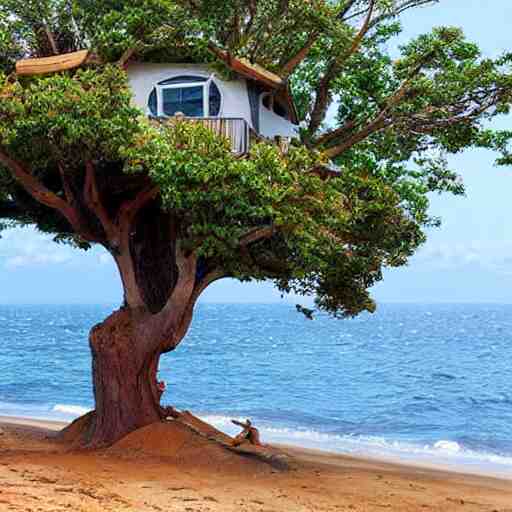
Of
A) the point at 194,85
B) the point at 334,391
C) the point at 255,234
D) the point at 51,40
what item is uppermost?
the point at 51,40

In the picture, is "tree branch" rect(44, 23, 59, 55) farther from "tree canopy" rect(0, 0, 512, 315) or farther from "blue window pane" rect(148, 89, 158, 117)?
"blue window pane" rect(148, 89, 158, 117)

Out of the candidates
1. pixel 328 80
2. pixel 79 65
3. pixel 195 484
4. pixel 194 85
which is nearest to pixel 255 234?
pixel 194 85


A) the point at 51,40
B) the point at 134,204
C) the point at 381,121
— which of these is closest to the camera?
the point at 134,204

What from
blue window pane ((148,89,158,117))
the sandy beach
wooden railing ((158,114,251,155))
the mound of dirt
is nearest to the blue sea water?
the sandy beach

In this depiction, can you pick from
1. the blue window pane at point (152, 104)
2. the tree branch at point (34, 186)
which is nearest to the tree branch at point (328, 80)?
the blue window pane at point (152, 104)

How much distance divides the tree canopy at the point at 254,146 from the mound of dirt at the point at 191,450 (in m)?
3.27

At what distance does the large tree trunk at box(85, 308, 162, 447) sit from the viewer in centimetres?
1880

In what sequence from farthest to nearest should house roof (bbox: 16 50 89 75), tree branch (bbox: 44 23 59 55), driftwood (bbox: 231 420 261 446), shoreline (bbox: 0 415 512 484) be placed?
shoreline (bbox: 0 415 512 484), tree branch (bbox: 44 23 59 55), house roof (bbox: 16 50 89 75), driftwood (bbox: 231 420 261 446)

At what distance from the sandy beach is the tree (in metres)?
1.76

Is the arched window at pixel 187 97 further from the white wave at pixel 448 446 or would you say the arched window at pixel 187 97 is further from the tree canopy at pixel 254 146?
the white wave at pixel 448 446

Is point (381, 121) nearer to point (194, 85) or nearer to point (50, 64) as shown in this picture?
point (194, 85)

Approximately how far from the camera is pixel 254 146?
1683 centimetres

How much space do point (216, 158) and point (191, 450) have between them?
20.4ft

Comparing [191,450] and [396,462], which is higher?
[191,450]
